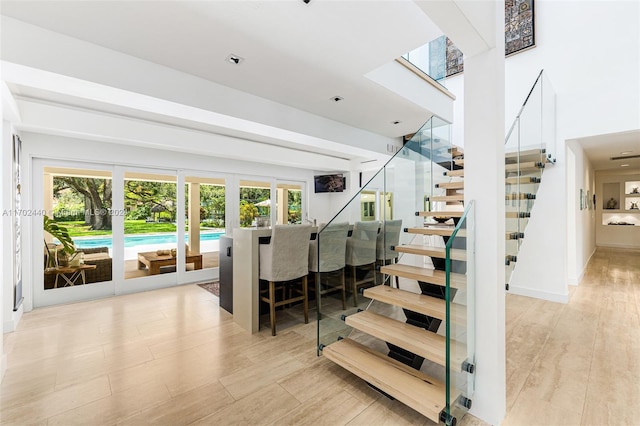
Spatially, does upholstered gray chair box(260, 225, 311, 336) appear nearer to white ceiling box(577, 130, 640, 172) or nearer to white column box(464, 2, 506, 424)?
white column box(464, 2, 506, 424)

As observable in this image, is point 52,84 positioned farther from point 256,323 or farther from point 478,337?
point 478,337

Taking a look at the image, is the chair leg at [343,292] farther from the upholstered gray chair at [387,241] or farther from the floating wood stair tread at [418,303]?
the upholstered gray chair at [387,241]

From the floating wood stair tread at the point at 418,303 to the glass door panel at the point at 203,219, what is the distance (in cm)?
385

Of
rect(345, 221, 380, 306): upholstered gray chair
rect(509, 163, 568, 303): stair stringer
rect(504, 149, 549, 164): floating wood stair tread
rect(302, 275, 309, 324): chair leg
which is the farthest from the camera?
rect(509, 163, 568, 303): stair stringer

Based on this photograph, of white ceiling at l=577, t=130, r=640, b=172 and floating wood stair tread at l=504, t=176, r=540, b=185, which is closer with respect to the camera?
floating wood stair tread at l=504, t=176, r=540, b=185

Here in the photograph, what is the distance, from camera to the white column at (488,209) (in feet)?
5.84

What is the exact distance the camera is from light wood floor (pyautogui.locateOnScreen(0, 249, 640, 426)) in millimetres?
1854

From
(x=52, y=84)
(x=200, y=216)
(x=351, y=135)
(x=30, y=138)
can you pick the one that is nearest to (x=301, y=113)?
(x=351, y=135)

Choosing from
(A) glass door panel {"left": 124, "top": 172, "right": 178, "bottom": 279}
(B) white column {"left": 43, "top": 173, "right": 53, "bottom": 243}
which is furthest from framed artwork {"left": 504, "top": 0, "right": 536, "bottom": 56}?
(B) white column {"left": 43, "top": 173, "right": 53, "bottom": 243}

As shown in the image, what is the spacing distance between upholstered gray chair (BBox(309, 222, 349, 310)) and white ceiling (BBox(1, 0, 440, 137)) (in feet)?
5.36

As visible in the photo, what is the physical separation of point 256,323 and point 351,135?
328 centimetres

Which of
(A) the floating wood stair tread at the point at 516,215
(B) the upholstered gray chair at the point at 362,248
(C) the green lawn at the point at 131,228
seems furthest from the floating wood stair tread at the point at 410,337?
(C) the green lawn at the point at 131,228

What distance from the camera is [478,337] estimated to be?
6.08 feet

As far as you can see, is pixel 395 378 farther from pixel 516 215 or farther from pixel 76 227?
pixel 76 227
